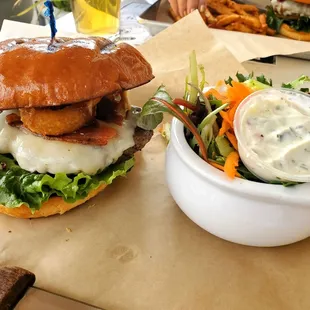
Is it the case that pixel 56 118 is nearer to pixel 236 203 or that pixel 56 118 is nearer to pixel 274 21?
pixel 236 203

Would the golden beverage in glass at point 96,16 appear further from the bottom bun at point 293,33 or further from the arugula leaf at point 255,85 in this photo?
the arugula leaf at point 255,85

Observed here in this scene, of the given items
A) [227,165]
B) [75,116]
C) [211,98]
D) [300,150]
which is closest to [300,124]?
[300,150]

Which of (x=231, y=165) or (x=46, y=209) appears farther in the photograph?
(x=46, y=209)

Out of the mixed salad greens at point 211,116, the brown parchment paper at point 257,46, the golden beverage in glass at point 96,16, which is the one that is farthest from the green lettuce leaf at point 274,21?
the mixed salad greens at point 211,116

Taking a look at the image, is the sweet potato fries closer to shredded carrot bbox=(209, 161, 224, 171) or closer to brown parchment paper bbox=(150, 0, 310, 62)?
brown parchment paper bbox=(150, 0, 310, 62)

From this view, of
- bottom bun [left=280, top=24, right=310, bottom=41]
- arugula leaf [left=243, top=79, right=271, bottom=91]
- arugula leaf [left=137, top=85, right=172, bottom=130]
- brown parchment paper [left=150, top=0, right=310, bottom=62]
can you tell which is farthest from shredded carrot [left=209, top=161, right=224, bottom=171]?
bottom bun [left=280, top=24, right=310, bottom=41]

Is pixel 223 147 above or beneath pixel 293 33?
above

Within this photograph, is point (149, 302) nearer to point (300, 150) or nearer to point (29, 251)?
point (29, 251)

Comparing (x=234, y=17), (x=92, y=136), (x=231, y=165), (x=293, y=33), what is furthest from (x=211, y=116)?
(x=293, y=33)
